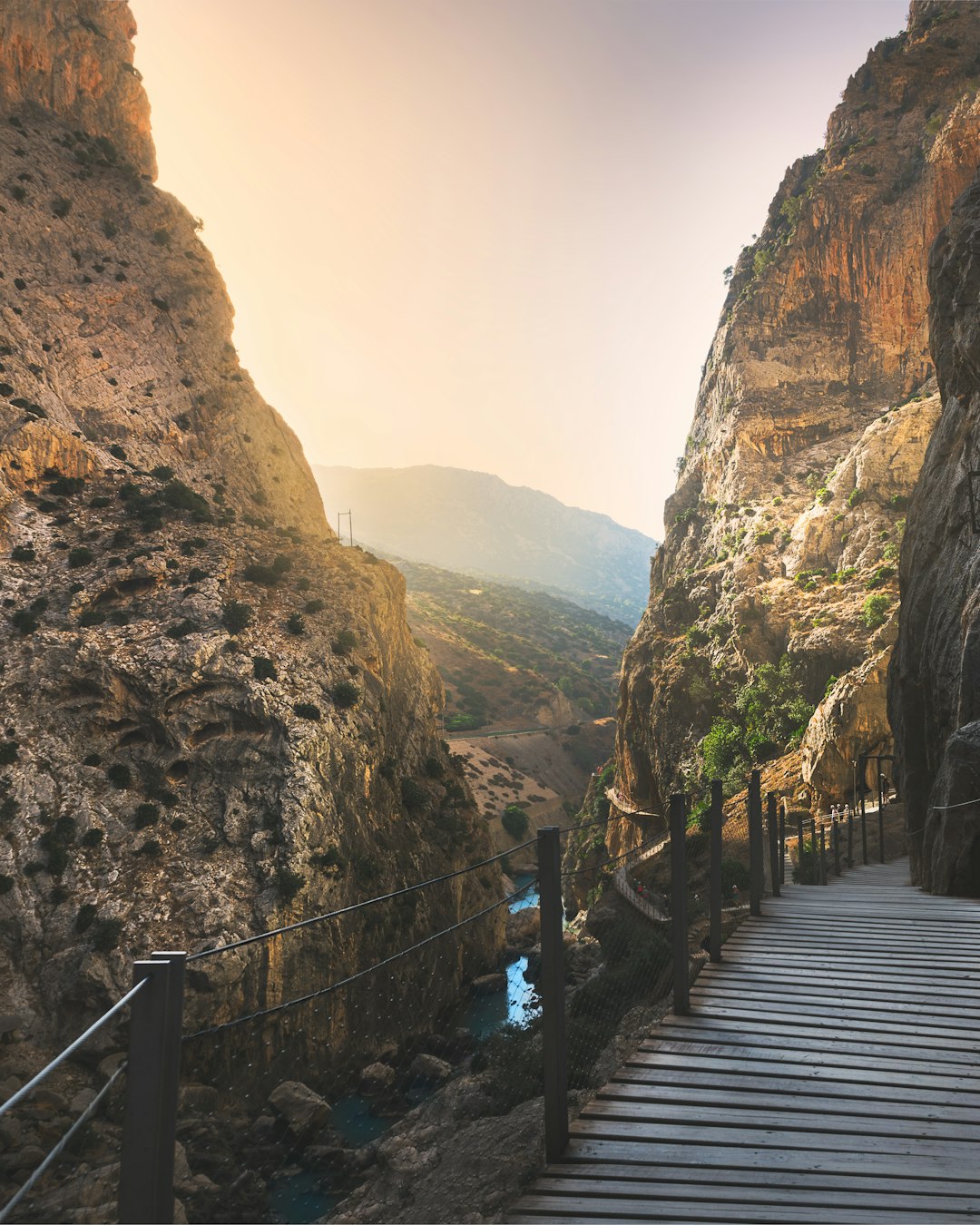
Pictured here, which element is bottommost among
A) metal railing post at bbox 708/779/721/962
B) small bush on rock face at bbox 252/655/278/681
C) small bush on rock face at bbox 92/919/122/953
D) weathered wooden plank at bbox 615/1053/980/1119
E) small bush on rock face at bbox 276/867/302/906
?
small bush on rock face at bbox 92/919/122/953

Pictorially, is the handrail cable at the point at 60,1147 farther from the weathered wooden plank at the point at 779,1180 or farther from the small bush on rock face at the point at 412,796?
the small bush on rock face at the point at 412,796

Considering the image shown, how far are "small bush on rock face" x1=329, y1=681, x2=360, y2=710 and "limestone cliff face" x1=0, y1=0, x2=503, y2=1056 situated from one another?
0.18 m

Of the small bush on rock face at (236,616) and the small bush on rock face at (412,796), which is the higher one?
the small bush on rock face at (236,616)

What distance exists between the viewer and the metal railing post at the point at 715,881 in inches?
284

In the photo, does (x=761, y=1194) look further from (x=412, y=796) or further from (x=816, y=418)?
(x=816, y=418)

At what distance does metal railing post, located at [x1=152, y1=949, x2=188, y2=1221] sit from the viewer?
260 centimetres

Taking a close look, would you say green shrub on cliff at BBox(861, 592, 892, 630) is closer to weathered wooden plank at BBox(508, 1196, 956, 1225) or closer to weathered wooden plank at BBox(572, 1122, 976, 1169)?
weathered wooden plank at BBox(572, 1122, 976, 1169)

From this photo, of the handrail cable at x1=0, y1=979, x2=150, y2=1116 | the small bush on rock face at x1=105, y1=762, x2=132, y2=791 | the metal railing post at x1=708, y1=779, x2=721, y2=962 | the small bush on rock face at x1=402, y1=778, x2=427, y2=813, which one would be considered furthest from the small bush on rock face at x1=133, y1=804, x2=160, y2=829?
the handrail cable at x1=0, y1=979, x2=150, y2=1116

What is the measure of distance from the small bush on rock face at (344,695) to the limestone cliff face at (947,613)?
2658 centimetres

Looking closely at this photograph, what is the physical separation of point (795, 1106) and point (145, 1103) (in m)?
3.61

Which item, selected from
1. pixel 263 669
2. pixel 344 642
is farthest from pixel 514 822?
pixel 263 669

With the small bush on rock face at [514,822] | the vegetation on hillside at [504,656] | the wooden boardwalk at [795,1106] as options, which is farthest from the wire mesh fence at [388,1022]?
the vegetation on hillside at [504,656]

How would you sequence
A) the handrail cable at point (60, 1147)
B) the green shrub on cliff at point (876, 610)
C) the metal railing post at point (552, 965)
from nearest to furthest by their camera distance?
1. the handrail cable at point (60, 1147)
2. the metal railing post at point (552, 965)
3. the green shrub on cliff at point (876, 610)

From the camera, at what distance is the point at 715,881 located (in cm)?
726
